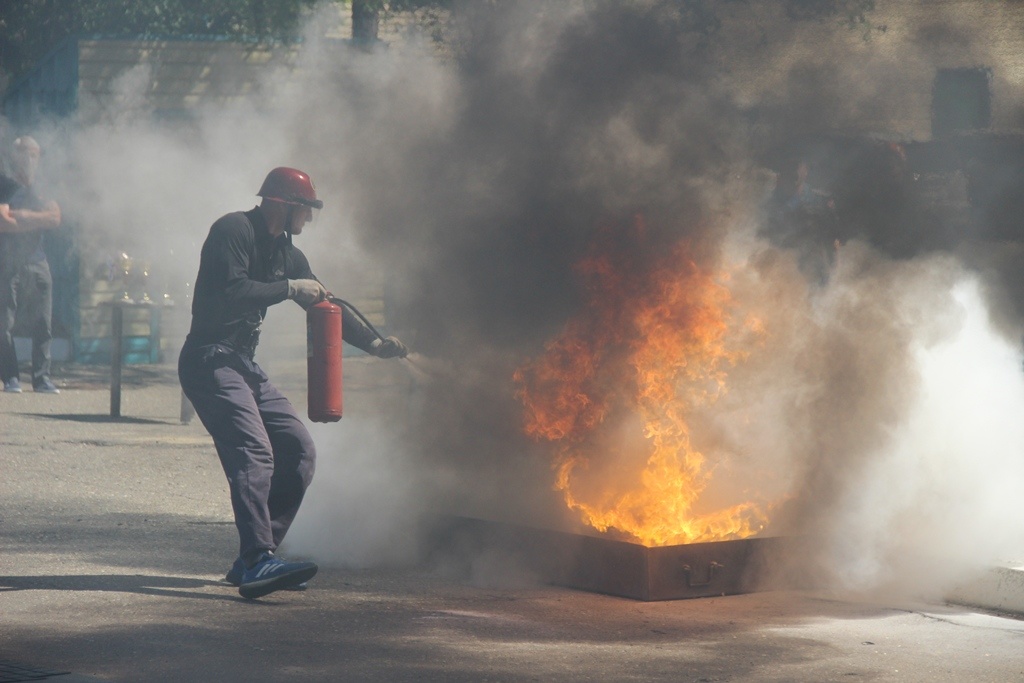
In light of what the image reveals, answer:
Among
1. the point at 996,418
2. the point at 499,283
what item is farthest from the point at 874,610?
the point at 499,283

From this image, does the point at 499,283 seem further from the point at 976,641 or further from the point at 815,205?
the point at 976,641

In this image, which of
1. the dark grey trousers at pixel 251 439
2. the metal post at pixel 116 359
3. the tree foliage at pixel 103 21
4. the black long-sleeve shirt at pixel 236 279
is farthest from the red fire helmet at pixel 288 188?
the tree foliage at pixel 103 21

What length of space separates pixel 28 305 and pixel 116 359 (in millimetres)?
1644

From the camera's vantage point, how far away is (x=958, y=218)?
11.0m

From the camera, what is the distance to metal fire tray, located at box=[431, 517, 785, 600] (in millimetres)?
6344

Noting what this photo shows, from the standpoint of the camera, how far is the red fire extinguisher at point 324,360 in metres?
6.83

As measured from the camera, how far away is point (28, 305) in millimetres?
14008

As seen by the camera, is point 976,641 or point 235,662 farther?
point 976,641

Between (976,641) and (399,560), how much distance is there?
2.73 metres

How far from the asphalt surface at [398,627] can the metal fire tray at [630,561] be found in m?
0.07

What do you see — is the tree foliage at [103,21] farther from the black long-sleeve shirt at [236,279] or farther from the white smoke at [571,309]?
the black long-sleeve shirt at [236,279]

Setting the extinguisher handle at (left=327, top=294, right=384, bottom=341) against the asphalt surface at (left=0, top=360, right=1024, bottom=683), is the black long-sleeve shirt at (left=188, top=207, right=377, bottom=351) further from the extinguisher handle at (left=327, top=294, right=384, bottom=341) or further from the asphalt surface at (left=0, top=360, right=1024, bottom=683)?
the asphalt surface at (left=0, top=360, right=1024, bottom=683)

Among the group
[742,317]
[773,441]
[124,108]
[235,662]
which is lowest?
[235,662]

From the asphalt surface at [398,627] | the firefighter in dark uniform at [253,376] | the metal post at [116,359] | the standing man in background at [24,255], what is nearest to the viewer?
the asphalt surface at [398,627]
